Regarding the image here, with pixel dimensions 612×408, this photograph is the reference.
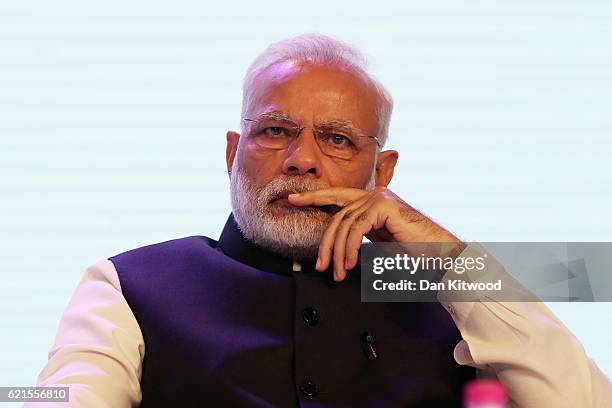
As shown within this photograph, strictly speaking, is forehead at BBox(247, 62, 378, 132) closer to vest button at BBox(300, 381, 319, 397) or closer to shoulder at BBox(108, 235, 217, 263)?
shoulder at BBox(108, 235, 217, 263)

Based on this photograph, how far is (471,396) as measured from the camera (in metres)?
0.99

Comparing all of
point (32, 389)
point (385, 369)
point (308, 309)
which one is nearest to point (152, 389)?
point (32, 389)

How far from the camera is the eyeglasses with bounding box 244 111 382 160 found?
243 centimetres

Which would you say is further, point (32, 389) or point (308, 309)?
point (308, 309)

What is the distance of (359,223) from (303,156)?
281 millimetres

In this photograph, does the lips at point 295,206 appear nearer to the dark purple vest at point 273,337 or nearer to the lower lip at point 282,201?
the lower lip at point 282,201

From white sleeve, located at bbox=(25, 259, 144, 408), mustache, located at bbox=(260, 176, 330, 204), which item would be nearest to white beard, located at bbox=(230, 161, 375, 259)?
mustache, located at bbox=(260, 176, 330, 204)

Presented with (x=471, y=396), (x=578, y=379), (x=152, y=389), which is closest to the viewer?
(x=471, y=396)

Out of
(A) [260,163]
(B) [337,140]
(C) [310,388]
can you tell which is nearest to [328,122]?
(B) [337,140]

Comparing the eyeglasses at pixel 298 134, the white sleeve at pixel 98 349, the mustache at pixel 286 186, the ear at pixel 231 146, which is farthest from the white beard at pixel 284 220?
the white sleeve at pixel 98 349

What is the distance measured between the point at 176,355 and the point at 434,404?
0.68 metres

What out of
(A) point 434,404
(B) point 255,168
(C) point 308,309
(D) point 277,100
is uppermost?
(D) point 277,100

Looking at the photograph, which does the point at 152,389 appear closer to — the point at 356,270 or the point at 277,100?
the point at 356,270

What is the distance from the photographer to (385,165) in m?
2.74
